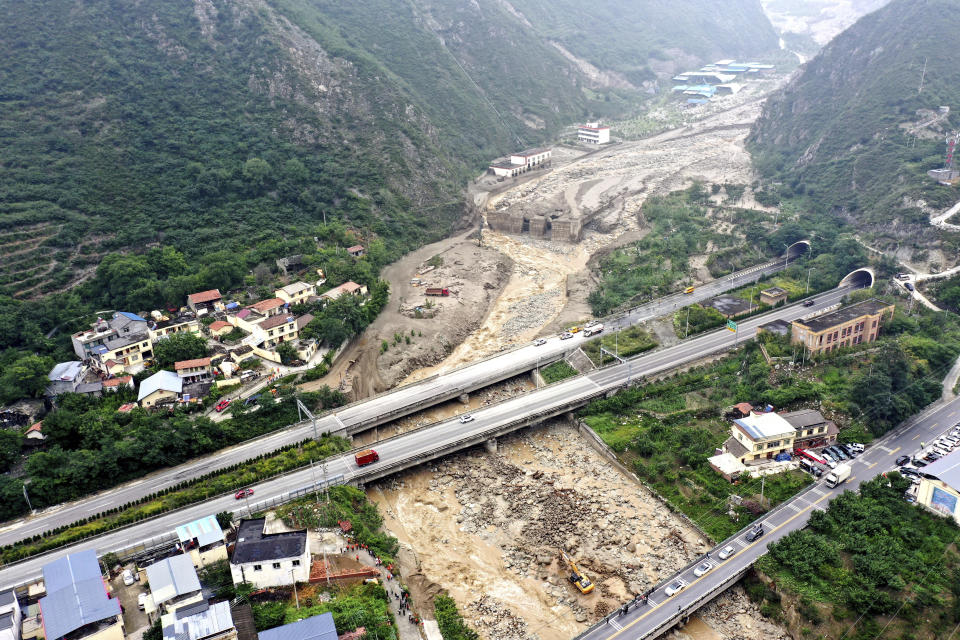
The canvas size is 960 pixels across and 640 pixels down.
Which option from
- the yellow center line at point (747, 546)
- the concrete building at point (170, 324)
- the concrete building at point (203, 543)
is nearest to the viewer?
the yellow center line at point (747, 546)

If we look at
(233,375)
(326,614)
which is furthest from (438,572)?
(233,375)

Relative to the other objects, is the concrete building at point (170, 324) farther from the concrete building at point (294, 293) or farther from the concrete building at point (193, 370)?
Result: the concrete building at point (294, 293)

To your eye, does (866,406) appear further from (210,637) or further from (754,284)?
(210,637)

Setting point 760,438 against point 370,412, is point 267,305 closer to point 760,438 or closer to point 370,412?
point 370,412

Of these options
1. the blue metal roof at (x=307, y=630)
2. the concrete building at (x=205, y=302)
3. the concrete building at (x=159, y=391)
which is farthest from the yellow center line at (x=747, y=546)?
the concrete building at (x=205, y=302)

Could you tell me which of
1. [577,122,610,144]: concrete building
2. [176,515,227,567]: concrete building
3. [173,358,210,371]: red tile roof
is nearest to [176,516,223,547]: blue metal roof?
[176,515,227,567]: concrete building

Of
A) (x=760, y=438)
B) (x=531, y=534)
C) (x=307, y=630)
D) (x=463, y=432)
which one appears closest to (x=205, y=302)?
(x=463, y=432)

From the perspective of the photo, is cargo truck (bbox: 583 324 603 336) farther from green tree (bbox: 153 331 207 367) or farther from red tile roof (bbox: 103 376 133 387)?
red tile roof (bbox: 103 376 133 387)
